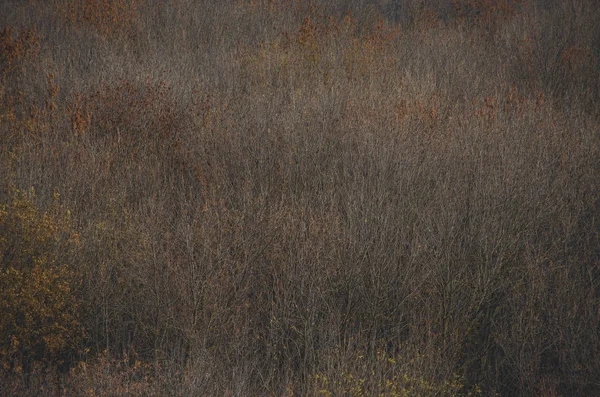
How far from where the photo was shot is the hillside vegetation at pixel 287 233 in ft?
13.8

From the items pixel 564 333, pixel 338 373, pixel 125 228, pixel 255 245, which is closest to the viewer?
pixel 338 373

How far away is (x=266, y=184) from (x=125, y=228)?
152cm

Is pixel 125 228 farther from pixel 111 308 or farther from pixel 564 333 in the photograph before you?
pixel 564 333

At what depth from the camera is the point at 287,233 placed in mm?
5012

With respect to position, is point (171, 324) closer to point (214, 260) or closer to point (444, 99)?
point (214, 260)

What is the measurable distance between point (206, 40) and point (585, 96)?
6606mm

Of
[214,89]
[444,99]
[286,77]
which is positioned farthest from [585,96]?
[214,89]

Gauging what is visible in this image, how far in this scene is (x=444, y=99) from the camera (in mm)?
8578

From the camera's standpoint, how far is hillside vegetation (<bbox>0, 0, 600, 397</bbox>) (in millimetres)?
4219

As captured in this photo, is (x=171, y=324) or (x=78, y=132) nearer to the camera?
(x=171, y=324)

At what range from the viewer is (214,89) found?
8.72 meters

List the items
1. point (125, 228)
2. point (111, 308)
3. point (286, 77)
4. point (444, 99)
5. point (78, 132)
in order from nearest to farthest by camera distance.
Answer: point (111, 308) < point (125, 228) < point (78, 132) < point (444, 99) < point (286, 77)

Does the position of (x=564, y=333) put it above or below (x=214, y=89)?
below

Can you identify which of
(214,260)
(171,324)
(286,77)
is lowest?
(171,324)
